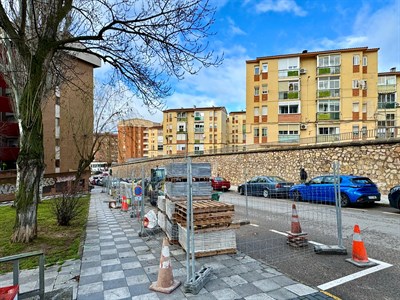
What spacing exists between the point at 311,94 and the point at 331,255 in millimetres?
33597

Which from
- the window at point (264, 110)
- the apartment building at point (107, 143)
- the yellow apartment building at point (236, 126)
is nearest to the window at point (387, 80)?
the window at point (264, 110)

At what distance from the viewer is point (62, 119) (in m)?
29.0

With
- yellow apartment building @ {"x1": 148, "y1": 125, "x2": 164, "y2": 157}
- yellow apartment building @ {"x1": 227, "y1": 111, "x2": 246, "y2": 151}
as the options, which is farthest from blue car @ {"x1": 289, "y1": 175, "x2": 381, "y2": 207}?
yellow apartment building @ {"x1": 148, "y1": 125, "x2": 164, "y2": 157}

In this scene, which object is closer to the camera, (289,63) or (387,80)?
(289,63)

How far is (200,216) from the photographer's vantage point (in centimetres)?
488

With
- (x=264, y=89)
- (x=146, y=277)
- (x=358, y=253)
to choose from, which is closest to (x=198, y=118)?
(x=264, y=89)

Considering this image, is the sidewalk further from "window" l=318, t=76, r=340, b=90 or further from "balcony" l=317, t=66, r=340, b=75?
"balcony" l=317, t=66, r=340, b=75

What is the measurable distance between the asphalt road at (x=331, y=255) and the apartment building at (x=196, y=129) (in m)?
52.9

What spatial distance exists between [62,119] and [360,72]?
125ft

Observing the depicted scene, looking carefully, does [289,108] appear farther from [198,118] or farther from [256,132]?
[198,118]

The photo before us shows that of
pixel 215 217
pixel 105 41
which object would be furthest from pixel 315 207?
pixel 105 41

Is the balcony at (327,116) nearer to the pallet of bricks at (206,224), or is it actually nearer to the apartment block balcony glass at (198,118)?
the pallet of bricks at (206,224)

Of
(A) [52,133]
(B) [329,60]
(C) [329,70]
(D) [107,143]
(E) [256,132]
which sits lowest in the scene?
(D) [107,143]

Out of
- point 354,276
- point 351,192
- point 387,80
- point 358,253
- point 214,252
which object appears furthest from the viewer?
point 387,80
